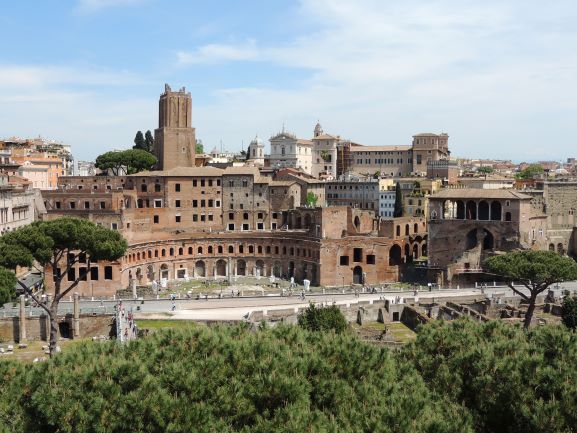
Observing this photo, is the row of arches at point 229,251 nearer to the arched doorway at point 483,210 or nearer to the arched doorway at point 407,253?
the arched doorway at point 407,253

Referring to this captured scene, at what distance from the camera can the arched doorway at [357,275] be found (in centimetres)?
6575

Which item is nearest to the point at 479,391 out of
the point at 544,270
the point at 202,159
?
the point at 544,270

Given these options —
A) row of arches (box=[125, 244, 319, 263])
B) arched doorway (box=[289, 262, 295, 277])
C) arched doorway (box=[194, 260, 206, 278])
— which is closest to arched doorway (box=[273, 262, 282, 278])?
row of arches (box=[125, 244, 319, 263])

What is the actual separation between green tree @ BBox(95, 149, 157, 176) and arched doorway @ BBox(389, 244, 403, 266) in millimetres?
34533

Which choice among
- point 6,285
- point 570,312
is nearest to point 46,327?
point 6,285

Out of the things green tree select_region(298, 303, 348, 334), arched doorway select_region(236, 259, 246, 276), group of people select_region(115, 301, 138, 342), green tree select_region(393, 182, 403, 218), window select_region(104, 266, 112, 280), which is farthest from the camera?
green tree select_region(393, 182, 403, 218)

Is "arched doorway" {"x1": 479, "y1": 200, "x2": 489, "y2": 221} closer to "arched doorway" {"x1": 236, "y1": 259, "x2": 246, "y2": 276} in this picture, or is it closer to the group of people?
"arched doorway" {"x1": 236, "y1": 259, "x2": 246, "y2": 276}

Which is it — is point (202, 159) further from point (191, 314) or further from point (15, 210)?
point (191, 314)

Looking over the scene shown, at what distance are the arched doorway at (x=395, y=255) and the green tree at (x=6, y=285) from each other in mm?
40787

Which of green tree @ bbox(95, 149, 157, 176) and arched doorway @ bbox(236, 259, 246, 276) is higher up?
green tree @ bbox(95, 149, 157, 176)

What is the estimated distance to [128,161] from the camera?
87125 mm

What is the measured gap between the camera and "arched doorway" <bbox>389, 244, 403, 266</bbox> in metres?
70.0

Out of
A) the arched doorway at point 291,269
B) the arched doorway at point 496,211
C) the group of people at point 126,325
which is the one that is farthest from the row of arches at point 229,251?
the group of people at point 126,325

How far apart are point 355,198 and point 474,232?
915 inches
